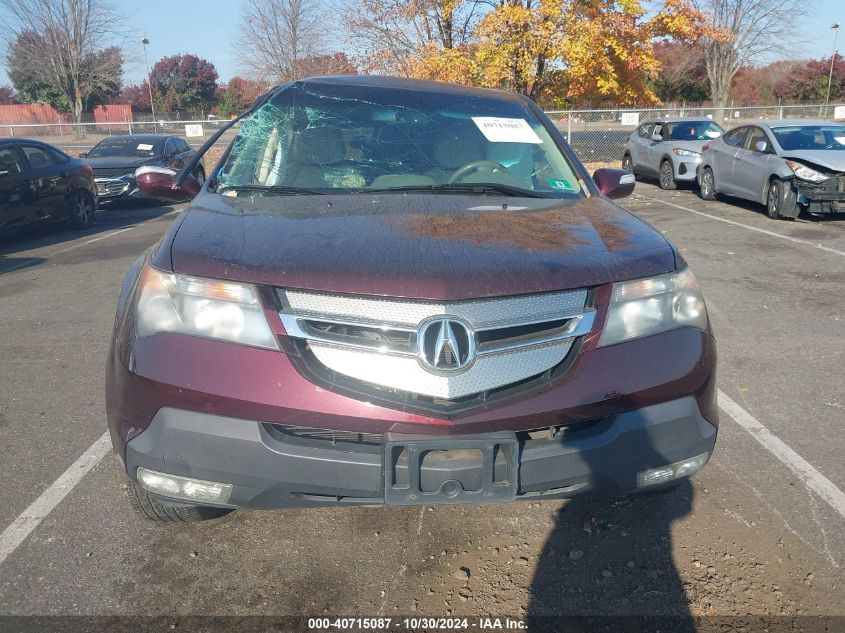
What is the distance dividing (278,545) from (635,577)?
1323mm

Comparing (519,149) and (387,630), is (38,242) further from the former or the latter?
(387,630)

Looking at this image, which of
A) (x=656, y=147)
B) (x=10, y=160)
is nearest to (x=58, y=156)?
(x=10, y=160)

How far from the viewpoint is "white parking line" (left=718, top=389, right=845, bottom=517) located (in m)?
2.99

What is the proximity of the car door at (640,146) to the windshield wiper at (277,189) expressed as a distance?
14917 millimetres

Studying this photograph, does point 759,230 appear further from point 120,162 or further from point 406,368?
point 120,162

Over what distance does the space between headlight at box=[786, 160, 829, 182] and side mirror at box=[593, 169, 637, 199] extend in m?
7.76

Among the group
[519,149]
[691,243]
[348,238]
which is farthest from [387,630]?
[691,243]

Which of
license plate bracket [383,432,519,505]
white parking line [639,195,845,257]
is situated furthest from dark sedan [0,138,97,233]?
white parking line [639,195,845,257]

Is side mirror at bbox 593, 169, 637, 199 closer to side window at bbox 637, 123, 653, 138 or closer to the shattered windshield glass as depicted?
the shattered windshield glass

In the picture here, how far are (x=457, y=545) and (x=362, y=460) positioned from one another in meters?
0.82


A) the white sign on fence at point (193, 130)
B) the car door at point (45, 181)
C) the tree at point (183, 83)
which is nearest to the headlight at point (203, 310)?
the car door at point (45, 181)

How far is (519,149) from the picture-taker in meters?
3.56

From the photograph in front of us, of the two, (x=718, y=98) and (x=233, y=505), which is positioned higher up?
(x=718, y=98)

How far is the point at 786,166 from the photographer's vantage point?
10.4m
